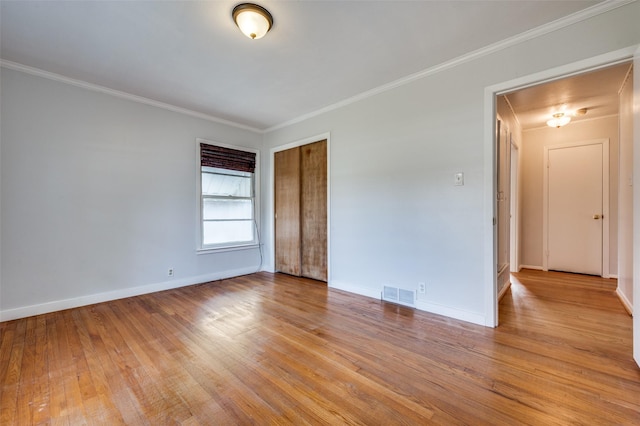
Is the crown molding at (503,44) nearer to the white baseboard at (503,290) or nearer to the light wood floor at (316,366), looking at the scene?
the light wood floor at (316,366)

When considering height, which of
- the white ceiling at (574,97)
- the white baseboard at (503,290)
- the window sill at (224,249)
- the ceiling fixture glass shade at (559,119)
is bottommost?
the white baseboard at (503,290)

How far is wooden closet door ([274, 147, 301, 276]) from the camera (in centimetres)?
441

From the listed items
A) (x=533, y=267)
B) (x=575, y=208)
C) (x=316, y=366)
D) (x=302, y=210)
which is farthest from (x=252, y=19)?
(x=533, y=267)

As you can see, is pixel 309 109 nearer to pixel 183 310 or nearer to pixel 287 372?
pixel 183 310

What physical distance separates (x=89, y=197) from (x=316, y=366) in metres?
3.24

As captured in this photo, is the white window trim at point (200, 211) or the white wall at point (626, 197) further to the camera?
the white window trim at point (200, 211)

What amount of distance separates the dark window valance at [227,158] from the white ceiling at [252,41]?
0.99 meters

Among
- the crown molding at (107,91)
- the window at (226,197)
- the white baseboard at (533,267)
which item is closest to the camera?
the crown molding at (107,91)

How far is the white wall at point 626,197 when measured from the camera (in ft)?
9.18

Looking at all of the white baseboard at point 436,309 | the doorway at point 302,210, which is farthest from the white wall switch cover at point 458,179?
the doorway at point 302,210

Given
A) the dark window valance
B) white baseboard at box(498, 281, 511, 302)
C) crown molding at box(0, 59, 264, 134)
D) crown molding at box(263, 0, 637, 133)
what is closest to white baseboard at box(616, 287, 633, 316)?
white baseboard at box(498, 281, 511, 302)

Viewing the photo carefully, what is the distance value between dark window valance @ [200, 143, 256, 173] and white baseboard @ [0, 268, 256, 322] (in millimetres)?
1745

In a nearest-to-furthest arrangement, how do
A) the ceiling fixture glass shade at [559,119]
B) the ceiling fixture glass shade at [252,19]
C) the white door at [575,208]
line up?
the ceiling fixture glass shade at [252,19] → the ceiling fixture glass shade at [559,119] → the white door at [575,208]

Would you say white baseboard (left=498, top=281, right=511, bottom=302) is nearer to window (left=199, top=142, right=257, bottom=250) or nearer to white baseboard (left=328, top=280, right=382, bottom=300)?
white baseboard (left=328, top=280, right=382, bottom=300)
